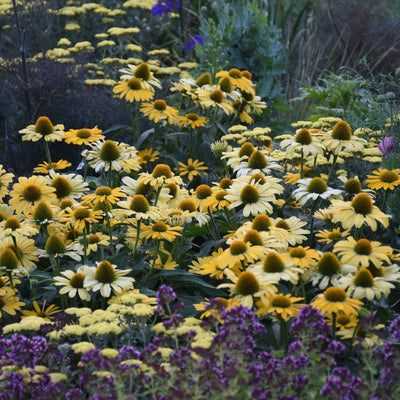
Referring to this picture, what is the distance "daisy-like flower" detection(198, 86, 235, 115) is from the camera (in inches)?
156

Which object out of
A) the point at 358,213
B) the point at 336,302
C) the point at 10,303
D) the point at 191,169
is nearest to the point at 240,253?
the point at 336,302

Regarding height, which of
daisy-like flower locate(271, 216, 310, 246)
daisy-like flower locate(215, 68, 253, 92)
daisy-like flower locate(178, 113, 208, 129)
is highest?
daisy-like flower locate(215, 68, 253, 92)

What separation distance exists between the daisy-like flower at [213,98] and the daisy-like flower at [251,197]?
114 centimetres

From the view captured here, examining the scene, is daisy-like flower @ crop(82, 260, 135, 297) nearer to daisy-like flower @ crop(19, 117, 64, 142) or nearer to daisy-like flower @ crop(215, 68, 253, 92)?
daisy-like flower @ crop(19, 117, 64, 142)

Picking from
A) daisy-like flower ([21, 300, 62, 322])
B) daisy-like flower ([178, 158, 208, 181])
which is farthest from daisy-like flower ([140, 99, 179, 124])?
daisy-like flower ([21, 300, 62, 322])

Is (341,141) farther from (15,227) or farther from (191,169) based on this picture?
(15,227)

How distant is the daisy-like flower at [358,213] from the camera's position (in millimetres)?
2596

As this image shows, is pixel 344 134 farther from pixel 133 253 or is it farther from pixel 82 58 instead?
pixel 82 58

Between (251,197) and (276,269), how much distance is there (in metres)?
0.57

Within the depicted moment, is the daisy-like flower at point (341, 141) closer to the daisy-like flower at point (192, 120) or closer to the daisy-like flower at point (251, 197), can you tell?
the daisy-like flower at point (251, 197)

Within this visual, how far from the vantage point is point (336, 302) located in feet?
7.29

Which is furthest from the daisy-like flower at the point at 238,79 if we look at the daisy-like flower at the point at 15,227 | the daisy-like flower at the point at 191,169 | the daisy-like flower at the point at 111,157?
the daisy-like flower at the point at 15,227

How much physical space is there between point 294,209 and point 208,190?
546 mm

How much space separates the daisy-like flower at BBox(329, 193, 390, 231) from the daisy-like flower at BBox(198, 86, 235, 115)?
4.93ft
